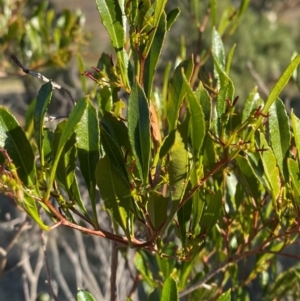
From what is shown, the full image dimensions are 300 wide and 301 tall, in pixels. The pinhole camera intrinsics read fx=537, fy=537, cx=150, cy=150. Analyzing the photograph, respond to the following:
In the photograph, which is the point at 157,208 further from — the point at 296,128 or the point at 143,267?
the point at 143,267

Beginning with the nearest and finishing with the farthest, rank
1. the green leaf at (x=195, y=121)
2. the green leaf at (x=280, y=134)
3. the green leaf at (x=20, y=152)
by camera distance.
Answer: the green leaf at (x=195, y=121)
the green leaf at (x=20, y=152)
the green leaf at (x=280, y=134)

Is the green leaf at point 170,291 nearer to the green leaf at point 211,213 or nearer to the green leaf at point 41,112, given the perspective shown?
the green leaf at point 211,213

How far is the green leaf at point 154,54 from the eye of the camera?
674 millimetres

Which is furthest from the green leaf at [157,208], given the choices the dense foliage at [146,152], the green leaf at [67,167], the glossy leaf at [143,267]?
the glossy leaf at [143,267]

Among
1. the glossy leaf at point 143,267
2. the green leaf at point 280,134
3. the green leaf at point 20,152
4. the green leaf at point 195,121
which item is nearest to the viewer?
the green leaf at point 195,121

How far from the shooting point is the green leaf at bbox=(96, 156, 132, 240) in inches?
25.7

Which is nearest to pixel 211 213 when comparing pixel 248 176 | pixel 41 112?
pixel 248 176

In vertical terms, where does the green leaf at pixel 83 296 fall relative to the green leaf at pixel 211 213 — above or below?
below

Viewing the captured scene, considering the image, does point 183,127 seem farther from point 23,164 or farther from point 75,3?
point 75,3

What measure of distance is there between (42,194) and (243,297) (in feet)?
1.97

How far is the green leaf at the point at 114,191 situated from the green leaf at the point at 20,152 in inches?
3.2

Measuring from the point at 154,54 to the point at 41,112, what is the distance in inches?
6.3

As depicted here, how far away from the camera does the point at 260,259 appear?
1.04 m

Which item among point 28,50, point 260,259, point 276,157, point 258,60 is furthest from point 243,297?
point 258,60
